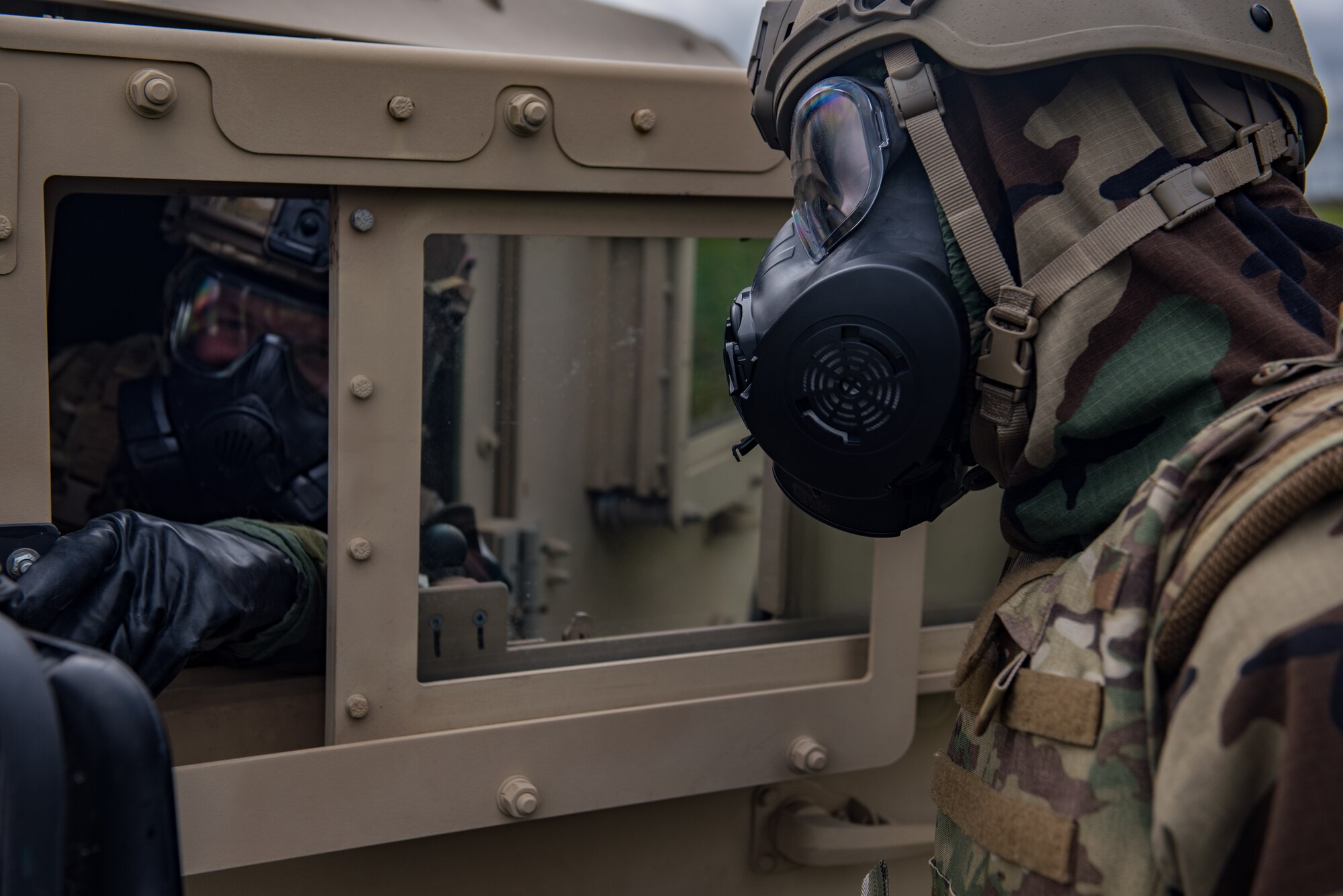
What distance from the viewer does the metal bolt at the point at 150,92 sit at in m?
1.38

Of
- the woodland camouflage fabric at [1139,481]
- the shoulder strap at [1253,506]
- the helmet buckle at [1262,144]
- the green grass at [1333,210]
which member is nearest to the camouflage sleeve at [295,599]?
the woodland camouflage fabric at [1139,481]

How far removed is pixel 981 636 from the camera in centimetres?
123

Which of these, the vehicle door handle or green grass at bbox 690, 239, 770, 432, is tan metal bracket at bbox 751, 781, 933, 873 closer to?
the vehicle door handle

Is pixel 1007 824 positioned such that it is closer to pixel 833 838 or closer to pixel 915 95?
pixel 915 95

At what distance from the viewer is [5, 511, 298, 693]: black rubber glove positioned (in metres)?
1.36

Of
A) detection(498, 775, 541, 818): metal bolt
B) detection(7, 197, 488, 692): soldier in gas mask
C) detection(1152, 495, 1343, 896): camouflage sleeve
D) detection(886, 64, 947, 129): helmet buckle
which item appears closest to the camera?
detection(1152, 495, 1343, 896): camouflage sleeve

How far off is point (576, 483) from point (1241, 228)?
1.46 m

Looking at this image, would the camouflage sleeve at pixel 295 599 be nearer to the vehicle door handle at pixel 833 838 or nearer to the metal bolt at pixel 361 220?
the metal bolt at pixel 361 220

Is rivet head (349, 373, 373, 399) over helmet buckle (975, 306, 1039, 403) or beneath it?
beneath

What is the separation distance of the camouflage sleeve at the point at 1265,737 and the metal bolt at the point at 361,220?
3.56 ft

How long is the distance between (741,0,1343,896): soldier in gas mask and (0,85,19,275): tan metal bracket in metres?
0.81

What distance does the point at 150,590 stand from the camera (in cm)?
146

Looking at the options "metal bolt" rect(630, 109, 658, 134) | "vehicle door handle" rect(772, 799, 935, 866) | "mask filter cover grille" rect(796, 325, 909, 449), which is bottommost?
"vehicle door handle" rect(772, 799, 935, 866)

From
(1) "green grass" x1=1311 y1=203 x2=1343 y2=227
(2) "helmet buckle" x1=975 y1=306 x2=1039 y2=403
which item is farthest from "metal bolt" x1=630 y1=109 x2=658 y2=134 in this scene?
(1) "green grass" x1=1311 y1=203 x2=1343 y2=227
